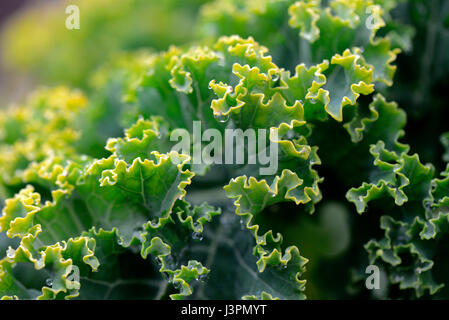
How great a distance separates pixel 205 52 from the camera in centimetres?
257

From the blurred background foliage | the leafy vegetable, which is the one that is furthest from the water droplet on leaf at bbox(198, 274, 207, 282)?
the blurred background foliage

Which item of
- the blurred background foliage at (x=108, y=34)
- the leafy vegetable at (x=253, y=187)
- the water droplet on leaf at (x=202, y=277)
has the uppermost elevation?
the blurred background foliage at (x=108, y=34)

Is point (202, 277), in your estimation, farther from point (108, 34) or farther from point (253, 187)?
point (108, 34)

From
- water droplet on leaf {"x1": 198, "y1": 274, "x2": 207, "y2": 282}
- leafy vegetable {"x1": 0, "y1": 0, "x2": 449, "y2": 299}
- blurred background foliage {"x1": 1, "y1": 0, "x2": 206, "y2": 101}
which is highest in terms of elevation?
blurred background foliage {"x1": 1, "y1": 0, "x2": 206, "y2": 101}

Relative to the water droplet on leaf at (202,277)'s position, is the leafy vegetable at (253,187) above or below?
above

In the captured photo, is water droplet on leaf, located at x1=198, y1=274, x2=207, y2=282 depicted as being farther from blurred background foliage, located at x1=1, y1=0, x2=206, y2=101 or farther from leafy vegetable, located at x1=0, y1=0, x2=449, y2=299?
blurred background foliage, located at x1=1, y1=0, x2=206, y2=101

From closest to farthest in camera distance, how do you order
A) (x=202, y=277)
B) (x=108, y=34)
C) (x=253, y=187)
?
(x=253, y=187) < (x=202, y=277) < (x=108, y=34)

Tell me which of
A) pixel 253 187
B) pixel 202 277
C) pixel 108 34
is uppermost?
pixel 108 34

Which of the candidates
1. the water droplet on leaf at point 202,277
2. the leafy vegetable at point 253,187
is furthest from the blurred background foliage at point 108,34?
the water droplet on leaf at point 202,277

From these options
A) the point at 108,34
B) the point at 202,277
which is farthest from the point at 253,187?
the point at 108,34

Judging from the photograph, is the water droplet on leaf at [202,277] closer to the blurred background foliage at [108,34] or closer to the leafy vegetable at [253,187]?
the leafy vegetable at [253,187]

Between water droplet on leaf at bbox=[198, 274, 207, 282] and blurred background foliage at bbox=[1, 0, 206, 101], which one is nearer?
water droplet on leaf at bbox=[198, 274, 207, 282]

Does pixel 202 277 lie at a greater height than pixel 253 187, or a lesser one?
lesser

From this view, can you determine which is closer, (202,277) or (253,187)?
(253,187)
